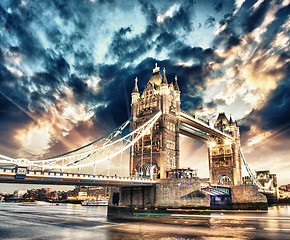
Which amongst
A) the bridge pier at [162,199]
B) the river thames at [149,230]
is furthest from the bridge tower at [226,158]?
the river thames at [149,230]

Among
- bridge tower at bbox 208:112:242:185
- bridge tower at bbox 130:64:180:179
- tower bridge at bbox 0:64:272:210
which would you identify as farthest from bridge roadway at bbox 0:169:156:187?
bridge tower at bbox 208:112:242:185

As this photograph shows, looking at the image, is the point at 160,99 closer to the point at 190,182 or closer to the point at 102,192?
the point at 190,182

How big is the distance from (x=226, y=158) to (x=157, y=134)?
48.4 metres

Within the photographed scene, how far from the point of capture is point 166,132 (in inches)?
2525

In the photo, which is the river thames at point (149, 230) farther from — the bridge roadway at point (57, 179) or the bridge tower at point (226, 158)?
the bridge tower at point (226, 158)

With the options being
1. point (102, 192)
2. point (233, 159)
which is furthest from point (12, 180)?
point (102, 192)

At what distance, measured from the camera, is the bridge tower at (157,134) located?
62594mm

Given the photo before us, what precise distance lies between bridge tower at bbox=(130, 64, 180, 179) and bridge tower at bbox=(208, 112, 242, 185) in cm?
4262

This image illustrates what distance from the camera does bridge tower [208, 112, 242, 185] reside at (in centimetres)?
10006

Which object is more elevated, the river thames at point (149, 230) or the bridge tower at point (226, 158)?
the bridge tower at point (226, 158)

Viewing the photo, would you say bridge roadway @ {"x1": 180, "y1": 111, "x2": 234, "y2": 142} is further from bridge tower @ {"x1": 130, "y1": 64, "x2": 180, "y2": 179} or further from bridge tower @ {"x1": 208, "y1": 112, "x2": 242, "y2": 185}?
bridge tower @ {"x1": 130, "y1": 64, "x2": 180, "y2": 179}

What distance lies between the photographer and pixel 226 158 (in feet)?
335

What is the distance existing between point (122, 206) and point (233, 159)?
55.6m

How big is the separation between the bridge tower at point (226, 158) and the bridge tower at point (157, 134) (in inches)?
1678
